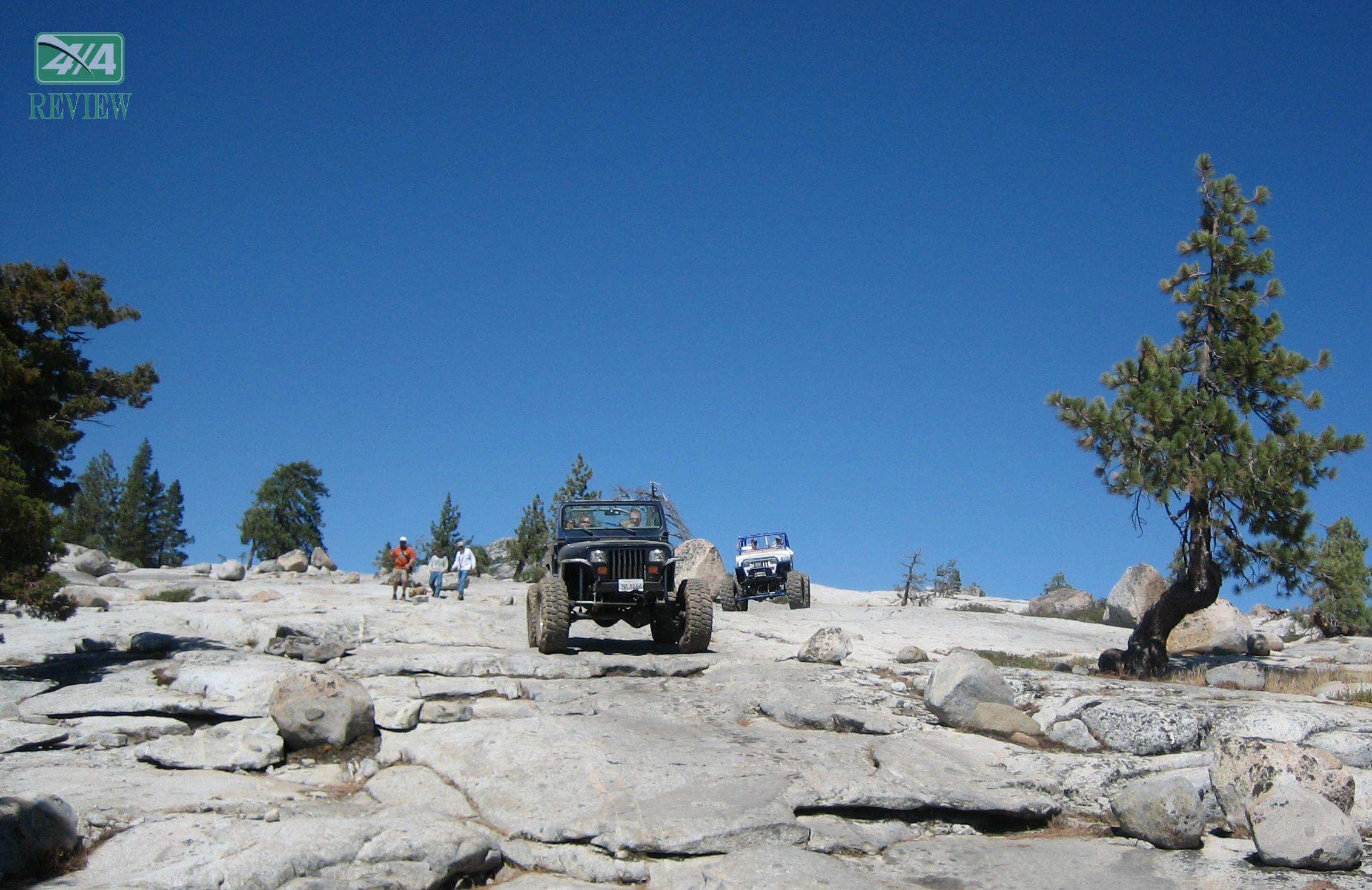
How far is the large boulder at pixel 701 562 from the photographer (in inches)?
1143

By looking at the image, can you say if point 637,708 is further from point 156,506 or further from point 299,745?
point 156,506

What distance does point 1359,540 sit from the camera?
30.2 m

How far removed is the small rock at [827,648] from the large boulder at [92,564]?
81.9ft

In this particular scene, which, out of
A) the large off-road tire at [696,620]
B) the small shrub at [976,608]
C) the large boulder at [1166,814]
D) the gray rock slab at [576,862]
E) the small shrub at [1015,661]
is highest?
the large off-road tire at [696,620]

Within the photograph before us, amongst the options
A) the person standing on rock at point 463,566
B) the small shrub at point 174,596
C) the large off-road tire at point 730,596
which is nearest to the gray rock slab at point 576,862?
the person standing on rock at point 463,566

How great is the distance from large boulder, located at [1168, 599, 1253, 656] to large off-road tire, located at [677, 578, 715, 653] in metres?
11.1

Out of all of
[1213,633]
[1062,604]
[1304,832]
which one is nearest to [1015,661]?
[1213,633]

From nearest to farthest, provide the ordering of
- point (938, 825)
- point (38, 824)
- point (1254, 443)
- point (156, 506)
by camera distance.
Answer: point (38, 824), point (938, 825), point (1254, 443), point (156, 506)

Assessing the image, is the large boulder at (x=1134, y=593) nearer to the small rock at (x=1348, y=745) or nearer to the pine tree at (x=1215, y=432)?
the pine tree at (x=1215, y=432)

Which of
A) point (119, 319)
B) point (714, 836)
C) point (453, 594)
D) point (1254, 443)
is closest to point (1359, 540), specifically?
point (1254, 443)

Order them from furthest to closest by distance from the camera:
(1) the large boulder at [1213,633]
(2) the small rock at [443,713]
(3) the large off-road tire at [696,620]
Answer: (1) the large boulder at [1213,633] → (3) the large off-road tire at [696,620] → (2) the small rock at [443,713]

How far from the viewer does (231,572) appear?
98.1 ft

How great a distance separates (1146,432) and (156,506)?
6584 centimetres

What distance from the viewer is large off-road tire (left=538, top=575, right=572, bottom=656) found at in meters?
14.7
